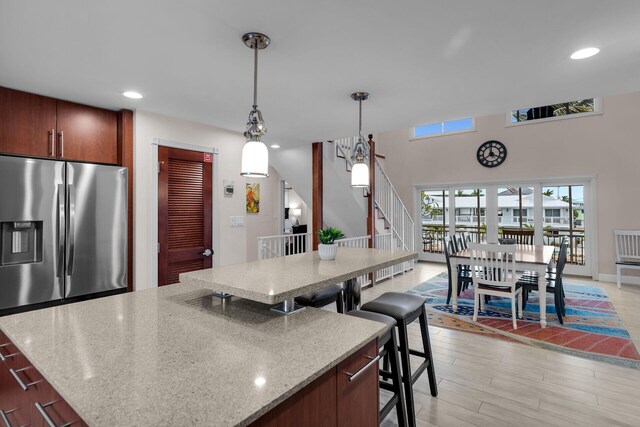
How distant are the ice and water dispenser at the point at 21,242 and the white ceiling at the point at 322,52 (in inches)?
43.7

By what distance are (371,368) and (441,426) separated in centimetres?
102

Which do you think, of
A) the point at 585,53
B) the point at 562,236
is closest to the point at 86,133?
the point at 585,53

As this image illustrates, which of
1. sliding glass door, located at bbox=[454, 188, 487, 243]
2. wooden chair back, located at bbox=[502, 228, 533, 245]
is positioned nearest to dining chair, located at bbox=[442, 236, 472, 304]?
wooden chair back, located at bbox=[502, 228, 533, 245]

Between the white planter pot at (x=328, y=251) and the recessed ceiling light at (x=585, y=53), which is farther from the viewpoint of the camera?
the white planter pot at (x=328, y=251)

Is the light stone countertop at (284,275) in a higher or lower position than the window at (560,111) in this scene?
lower

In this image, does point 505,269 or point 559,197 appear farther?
point 559,197

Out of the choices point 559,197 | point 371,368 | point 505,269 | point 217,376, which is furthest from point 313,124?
point 559,197

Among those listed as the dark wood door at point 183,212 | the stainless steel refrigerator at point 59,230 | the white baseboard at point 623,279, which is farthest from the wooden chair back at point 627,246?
the stainless steel refrigerator at point 59,230

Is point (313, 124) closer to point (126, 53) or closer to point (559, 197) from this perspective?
point (126, 53)

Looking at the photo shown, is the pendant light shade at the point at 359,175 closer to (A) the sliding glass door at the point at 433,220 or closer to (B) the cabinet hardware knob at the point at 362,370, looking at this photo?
(B) the cabinet hardware knob at the point at 362,370

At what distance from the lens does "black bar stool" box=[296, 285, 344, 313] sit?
2338mm

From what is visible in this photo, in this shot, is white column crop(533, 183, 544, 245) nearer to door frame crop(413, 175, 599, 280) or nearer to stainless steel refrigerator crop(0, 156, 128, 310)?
door frame crop(413, 175, 599, 280)

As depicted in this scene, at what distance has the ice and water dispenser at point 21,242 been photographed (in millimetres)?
2432

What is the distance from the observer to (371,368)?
1.35 meters
